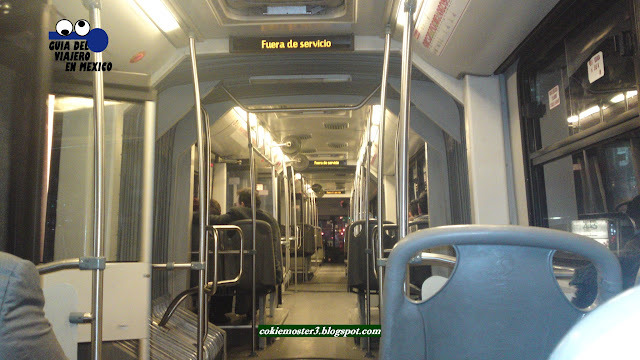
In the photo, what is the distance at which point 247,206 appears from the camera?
18.3ft

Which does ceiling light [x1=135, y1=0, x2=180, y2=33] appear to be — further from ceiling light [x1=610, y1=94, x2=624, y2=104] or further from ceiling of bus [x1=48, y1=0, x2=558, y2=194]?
ceiling light [x1=610, y1=94, x2=624, y2=104]

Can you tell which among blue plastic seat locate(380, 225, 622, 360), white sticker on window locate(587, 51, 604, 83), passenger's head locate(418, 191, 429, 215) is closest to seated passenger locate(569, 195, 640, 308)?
white sticker on window locate(587, 51, 604, 83)

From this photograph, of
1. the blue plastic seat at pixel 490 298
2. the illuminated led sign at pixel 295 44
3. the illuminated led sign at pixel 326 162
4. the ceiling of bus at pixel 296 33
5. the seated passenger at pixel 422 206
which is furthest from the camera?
the illuminated led sign at pixel 326 162

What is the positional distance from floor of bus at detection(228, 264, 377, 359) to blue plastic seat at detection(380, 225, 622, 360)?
3.13m

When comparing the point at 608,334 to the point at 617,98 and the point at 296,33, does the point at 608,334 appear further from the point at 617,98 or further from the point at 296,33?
the point at 296,33

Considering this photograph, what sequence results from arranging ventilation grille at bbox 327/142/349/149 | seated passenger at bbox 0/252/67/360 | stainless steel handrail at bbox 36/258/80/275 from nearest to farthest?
seated passenger at bbox 0/252/67/360, stainless steel handrail at bbox 36/258/80/275, ventilation grille at bbox 327/142/349/149

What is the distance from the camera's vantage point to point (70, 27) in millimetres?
2451

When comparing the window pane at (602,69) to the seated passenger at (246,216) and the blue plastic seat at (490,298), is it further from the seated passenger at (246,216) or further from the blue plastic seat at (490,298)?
the seated passenger at (246,216)

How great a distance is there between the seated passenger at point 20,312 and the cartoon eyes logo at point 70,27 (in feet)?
6.63

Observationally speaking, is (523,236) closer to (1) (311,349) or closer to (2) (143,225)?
(2) (143,225)

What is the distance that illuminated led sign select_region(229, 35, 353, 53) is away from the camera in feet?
10.2

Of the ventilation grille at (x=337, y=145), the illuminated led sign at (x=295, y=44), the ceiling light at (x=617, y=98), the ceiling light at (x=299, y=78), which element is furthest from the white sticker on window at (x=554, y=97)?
the ventilation grille at (x=337, y=145)

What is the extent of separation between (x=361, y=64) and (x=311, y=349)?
2596mm

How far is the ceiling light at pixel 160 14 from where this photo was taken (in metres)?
2.66
